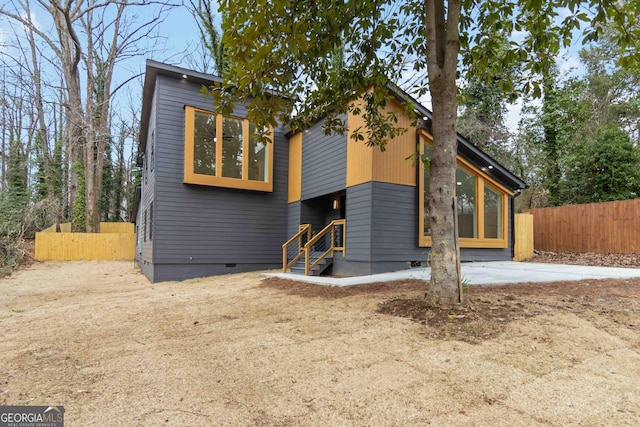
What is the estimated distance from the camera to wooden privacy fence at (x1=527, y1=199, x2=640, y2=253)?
10687 mm

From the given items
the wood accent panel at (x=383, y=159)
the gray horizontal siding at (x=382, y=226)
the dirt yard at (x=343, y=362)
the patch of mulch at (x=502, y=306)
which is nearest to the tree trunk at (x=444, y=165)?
the patch of mulch at (x=502, y=306)

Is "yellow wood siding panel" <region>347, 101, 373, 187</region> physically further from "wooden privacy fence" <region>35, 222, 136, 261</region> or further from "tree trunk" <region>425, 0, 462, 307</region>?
"wooden privacy fence" <region>35, 222, 136, 261</region>

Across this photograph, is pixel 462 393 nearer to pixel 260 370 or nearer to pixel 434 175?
pixel 260 370

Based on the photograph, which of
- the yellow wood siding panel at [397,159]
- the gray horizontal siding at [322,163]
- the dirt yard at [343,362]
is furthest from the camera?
the gray horizontal siding at [322,163]

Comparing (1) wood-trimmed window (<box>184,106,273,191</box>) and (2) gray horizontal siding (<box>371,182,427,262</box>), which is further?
(1) wood-trimmed window (<box>184,106,273,191</box>)

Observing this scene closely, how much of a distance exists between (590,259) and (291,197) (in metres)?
9.22

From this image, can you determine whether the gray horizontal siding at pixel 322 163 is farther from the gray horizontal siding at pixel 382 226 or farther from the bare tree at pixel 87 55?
the bare tree at pixel 87 55

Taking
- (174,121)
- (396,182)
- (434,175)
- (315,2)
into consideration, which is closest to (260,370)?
(434,175)

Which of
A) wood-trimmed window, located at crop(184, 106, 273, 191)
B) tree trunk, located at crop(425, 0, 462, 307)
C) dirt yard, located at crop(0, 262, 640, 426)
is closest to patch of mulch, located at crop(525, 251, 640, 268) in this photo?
dirt yard, located at crop(0, 262, 640, 426)

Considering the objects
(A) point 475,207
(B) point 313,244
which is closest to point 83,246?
(B) point 313,244

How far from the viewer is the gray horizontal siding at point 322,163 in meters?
8.98

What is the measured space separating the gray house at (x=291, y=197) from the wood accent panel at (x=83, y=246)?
31.6 ft

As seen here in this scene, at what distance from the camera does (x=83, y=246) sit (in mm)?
17203

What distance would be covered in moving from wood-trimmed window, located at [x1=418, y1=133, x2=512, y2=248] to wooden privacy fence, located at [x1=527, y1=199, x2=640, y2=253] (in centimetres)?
393
